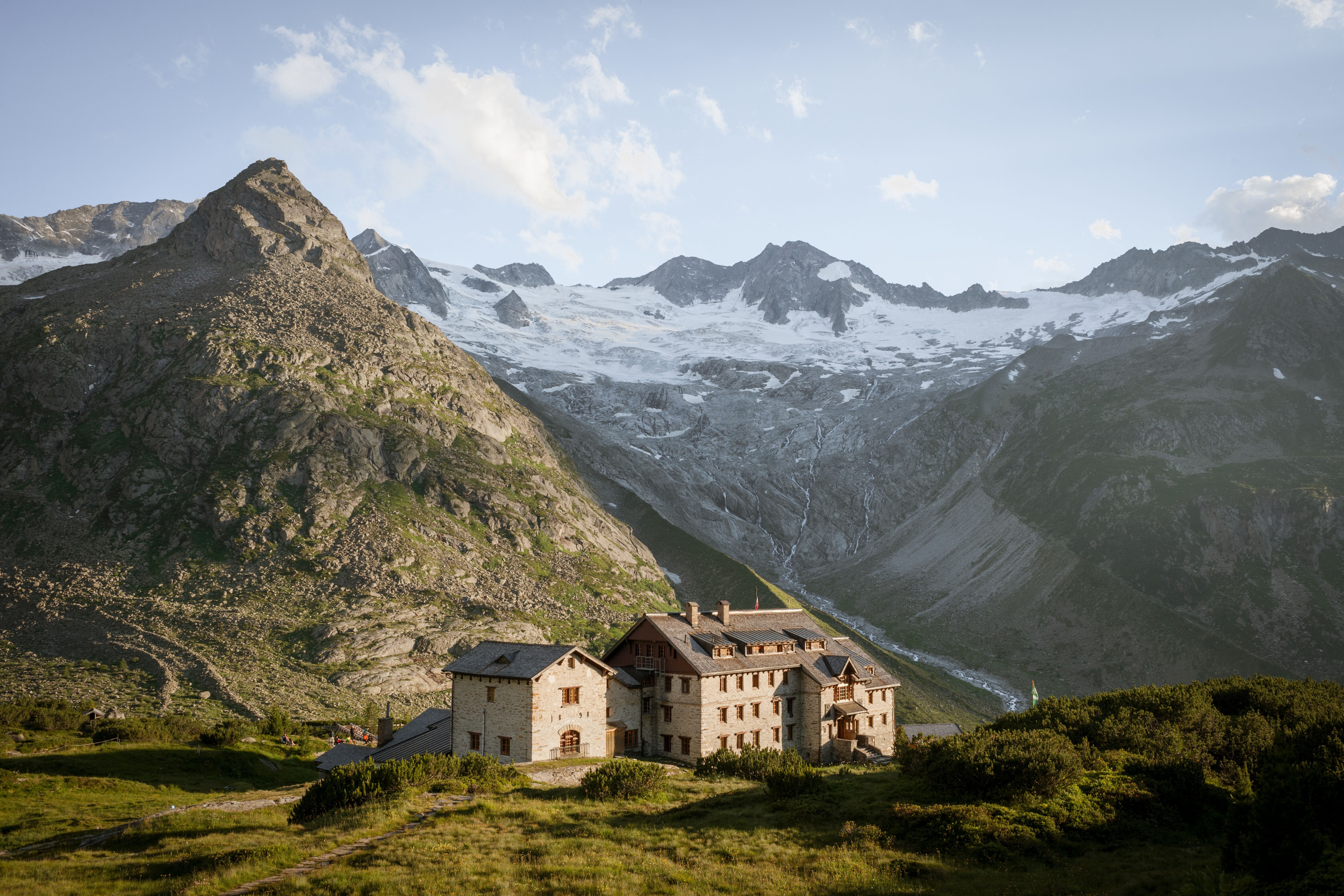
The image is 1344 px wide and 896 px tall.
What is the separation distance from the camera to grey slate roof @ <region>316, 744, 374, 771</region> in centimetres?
5844

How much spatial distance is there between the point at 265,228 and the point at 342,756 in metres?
142

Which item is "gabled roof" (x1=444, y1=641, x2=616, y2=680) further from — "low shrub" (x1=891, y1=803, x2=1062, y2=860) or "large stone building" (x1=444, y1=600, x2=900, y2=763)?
"low shrub" (x1=891, y1=803, x2=1062, y2=860)

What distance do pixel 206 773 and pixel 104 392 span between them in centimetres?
9730

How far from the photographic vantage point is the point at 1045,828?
3253 cm

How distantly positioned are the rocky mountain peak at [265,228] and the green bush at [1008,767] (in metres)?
164

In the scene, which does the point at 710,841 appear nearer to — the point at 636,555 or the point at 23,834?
the point at 23,834

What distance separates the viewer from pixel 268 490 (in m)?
114

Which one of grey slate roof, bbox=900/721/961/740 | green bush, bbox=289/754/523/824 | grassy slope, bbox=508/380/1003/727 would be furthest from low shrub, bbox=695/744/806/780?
grassy slope, bbox=508/380/1003/727

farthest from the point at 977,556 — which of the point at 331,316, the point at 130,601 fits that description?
the point at 130,601

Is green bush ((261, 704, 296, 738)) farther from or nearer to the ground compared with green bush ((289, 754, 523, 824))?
nearer to the ground

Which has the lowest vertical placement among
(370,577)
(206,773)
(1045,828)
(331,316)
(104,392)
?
(206,773)

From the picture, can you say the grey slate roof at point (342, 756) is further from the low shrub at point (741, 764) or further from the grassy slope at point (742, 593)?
the grassy slope at point (742, 593)

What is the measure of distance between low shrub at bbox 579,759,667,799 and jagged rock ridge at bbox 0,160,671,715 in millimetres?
51217

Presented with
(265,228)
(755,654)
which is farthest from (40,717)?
(265,228)
